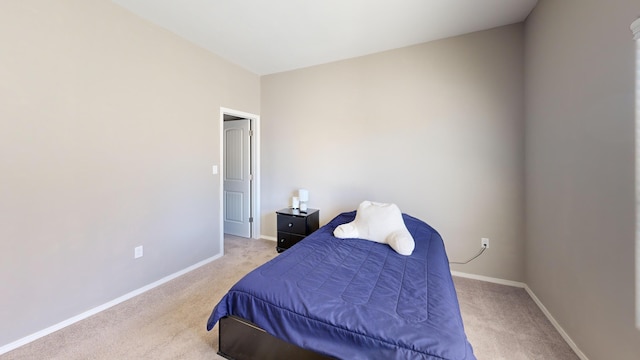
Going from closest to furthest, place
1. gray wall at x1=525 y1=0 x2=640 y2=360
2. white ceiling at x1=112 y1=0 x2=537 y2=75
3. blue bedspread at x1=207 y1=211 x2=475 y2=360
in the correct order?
blue bedspread at x1=207 y1=211 x2=475 y2=360
gray wall at x1=525 y1=0 x2=640 y2=360
white ceiling at x1=112 y1=0 x2=537 y2=75

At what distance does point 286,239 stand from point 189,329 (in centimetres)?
167

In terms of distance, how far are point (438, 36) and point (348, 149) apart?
1654 millimetres

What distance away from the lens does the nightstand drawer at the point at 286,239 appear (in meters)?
3.36

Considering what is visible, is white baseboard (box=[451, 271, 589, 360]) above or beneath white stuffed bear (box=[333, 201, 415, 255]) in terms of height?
beneath

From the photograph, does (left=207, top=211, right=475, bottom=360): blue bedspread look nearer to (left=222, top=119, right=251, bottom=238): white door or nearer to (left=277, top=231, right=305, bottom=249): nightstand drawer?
(left=277, top=231, right=305, bottom=249): nightstand drawer

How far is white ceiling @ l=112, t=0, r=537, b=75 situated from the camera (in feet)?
7.18

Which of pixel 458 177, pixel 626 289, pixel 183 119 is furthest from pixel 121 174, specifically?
pixel 626 289

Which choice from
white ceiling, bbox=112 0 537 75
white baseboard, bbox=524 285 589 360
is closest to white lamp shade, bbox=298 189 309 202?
white ceiling, bbox=112 0 537 75

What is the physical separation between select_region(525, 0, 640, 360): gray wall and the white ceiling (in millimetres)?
572

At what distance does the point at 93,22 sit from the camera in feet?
6.70

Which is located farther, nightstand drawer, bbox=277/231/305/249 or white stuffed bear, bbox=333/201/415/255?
nightstand drawer, bbox=277/231/305/249

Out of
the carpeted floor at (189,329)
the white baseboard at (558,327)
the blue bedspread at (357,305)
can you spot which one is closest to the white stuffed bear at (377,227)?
the blue bedspread at (357,305)

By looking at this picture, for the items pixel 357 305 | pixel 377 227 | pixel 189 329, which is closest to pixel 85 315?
pixel 189 329

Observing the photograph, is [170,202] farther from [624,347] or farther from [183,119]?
[624,347]
